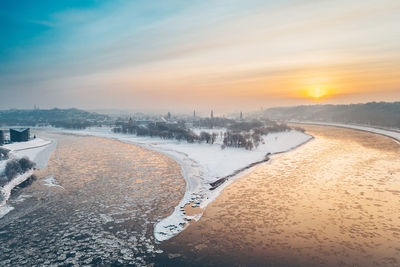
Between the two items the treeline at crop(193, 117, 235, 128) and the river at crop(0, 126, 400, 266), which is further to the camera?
the treeline at crop(193, 117, 235, 128)

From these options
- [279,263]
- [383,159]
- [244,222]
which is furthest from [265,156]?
[279,263]

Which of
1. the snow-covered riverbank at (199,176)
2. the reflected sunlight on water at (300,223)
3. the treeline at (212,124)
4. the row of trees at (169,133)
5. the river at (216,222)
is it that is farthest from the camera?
the treeline at (212,124)

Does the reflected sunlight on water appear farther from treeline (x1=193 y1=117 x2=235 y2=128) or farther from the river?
treeline (x1=193 y1=117 x2=235 y2=128)

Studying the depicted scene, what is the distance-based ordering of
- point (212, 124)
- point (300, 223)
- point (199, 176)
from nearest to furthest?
point (300, 223)
point (199, 176)
point (212, 124)

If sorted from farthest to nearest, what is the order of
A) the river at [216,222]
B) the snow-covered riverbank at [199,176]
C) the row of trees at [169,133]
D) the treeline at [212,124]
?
the treeline at [212,124]
the row of trees at [169,133]
the snow-covered riverbank at [199,176]
the river at [216,222]

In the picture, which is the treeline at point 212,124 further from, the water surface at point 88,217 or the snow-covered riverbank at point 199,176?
the water surface at point 88,217

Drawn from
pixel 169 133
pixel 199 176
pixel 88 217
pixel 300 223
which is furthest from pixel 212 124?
pixel 88 217

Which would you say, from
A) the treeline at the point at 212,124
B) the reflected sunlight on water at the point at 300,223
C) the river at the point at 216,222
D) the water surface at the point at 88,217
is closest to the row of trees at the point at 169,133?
the water surface at the point at 88,217

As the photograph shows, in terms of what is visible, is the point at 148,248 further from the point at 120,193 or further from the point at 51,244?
the point at 120,193

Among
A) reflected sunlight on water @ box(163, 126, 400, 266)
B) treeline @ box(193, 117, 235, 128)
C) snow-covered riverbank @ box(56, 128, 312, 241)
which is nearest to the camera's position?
reflected sunlight on water @ box(163, 126, 400, 266)

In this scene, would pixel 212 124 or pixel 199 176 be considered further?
pixel 212 124

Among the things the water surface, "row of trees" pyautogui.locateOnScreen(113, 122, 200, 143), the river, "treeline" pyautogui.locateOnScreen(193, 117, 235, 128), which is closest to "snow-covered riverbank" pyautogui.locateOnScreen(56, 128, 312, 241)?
Result: the river

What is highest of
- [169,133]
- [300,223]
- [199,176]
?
[169,133]

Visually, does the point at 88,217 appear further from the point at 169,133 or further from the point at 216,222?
the point at 169,133
